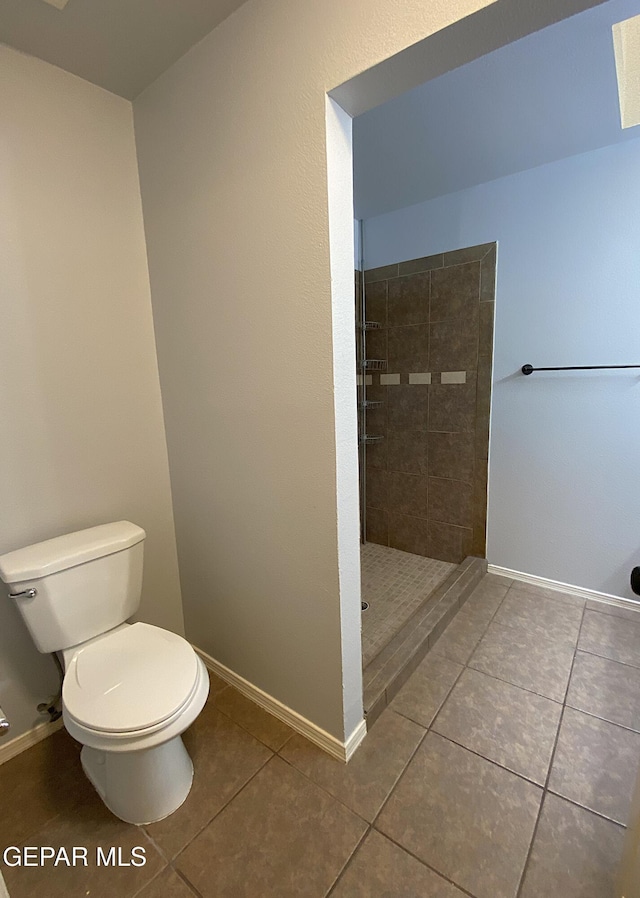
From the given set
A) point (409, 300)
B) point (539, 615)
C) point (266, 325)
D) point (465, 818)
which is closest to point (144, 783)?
point (465, 818)

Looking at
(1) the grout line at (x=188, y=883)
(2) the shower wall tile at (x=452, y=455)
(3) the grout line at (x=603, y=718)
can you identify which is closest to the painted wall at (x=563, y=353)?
(2) the shower wall tile at (x=452, y=455)

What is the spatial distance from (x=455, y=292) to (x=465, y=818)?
244 cm

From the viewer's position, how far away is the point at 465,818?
48.4 inches

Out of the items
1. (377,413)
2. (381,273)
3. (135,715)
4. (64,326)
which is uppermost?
(381,273)

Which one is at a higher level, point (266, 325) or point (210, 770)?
point (266, 325)

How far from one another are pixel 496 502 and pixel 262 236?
206 cm

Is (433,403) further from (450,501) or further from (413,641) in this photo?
(413,641)

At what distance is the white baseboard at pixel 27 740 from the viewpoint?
58.3 inches

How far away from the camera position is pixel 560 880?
107 centimetres

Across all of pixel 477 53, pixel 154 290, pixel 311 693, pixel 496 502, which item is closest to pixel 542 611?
pixel 496 502

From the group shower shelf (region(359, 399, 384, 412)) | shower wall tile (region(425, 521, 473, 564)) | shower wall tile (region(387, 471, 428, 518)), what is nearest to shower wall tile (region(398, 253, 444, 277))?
shower shelf (region(359, 399, 384, 412))

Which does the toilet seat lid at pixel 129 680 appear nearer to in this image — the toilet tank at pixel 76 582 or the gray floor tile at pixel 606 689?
the toilet tank at pixel 76 582

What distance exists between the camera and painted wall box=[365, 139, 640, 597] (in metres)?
2.04

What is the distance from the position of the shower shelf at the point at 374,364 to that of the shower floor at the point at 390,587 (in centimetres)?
130
